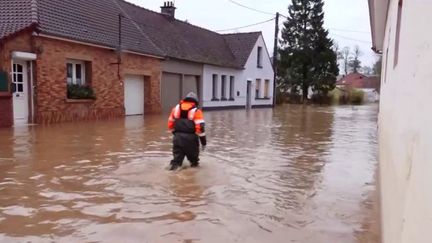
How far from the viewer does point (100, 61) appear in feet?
61.4

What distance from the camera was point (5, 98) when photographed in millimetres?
14188

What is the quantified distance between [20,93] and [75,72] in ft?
10.3

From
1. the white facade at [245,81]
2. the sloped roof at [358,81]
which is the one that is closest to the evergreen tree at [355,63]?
the sloped roof at [358,81]

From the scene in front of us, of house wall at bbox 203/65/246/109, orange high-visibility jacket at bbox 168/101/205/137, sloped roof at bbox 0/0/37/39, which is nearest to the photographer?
orange high-visibility jacket at bbox 168/101/205/137

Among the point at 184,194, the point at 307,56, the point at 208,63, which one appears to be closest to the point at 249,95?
the point at 208,63

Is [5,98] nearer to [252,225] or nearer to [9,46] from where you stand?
[9,46]

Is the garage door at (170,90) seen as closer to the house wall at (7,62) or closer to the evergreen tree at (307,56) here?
the house wall at (7,62)

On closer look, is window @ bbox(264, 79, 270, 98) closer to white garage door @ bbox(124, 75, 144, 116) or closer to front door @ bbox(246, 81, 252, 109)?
front door @ bbox(246, 81, 252, 109)

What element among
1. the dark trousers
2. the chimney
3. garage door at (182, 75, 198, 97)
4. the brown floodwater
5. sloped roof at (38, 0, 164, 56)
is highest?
the chimney

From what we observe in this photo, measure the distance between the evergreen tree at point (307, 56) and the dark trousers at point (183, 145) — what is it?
135 ft

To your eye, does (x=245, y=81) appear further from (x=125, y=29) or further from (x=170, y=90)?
(x=125, y=29)

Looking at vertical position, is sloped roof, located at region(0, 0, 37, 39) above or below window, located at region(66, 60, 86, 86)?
above

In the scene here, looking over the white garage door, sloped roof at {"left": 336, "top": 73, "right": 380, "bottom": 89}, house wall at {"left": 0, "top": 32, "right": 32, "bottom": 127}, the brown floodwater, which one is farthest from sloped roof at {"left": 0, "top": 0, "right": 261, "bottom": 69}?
sloped roof at {"left": 336, "top": 73, "right": 380, "bottom": 89}

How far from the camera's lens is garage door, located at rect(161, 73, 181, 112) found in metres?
24.2
